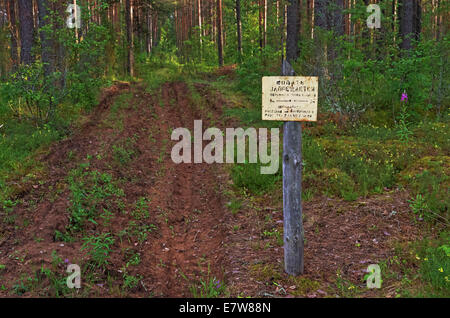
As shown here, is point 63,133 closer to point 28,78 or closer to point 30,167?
point 28,78

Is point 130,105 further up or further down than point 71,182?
further up

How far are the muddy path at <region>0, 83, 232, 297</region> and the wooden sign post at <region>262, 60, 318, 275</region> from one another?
40.8 inches

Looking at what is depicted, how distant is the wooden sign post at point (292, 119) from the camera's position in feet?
Result: 13.8

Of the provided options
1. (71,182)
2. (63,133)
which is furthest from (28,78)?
(71,182)

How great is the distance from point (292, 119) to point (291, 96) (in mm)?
268

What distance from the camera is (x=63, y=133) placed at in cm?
1032

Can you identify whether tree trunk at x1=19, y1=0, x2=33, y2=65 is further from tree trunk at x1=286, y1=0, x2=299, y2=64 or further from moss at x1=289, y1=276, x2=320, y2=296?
moss at x1=289, y1=276, x2=320, y2=296

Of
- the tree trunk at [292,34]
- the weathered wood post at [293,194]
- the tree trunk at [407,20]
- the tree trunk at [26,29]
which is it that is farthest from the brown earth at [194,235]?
the tree trunk at [407,20]

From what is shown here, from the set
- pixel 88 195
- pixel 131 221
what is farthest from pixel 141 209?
pixel 88 195

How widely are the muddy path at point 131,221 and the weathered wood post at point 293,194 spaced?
0.99 meters

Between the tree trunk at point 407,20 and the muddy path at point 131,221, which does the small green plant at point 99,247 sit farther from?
the tree trunk at point 407,20

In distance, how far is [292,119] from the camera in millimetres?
4223

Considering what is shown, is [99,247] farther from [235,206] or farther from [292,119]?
[292,119]
